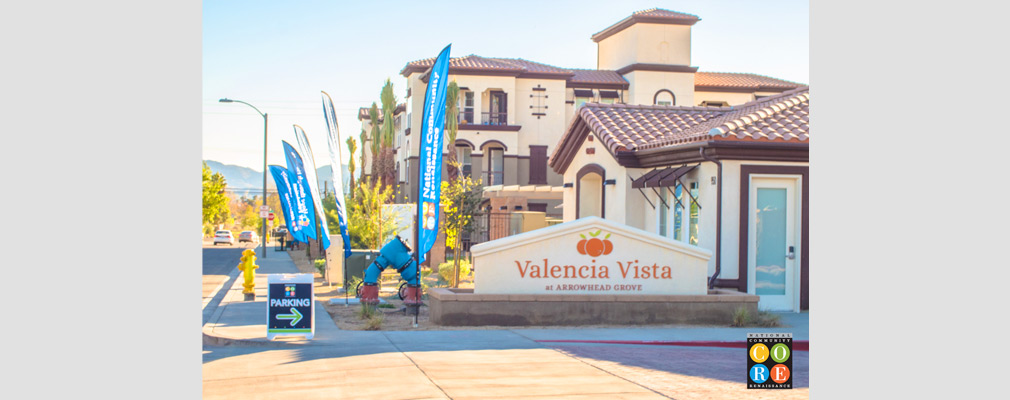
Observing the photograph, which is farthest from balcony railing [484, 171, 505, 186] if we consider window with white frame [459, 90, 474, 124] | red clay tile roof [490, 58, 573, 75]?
red clay tile roof [490, 58, 573, 75]

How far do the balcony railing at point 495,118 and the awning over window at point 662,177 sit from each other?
3196cm

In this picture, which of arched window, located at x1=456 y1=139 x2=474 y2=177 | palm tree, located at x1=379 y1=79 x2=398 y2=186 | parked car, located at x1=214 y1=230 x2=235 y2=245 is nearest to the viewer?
arched window, located at x1=456 y1=139 x2=474 y2=177

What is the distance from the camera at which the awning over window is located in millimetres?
16797

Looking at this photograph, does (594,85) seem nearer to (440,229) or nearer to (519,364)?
(440,229)

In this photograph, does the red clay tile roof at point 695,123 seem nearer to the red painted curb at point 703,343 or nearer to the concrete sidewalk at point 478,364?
the concrete sidewalk at point 478,364

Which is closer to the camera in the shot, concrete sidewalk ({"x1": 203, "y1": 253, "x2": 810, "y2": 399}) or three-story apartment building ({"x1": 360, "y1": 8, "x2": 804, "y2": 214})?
concrete sidewalk ({"x1": 203, "y1": 253, "x2": 810, "y2": 399})

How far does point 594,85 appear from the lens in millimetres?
51406

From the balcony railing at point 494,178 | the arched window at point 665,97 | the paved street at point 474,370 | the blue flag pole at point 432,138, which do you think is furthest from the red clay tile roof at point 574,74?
the paved street at point 474,370

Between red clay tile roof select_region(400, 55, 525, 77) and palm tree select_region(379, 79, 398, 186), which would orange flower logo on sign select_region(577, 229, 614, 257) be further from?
palm tree select_region(379, 79, 398, 186)

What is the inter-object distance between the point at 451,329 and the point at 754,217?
604 centimetres

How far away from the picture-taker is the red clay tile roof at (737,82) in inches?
2100

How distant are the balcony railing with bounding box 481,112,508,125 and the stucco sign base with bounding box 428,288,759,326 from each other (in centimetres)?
3673

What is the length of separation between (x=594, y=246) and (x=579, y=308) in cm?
99

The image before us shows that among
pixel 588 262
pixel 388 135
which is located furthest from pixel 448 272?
pixel 388 135
